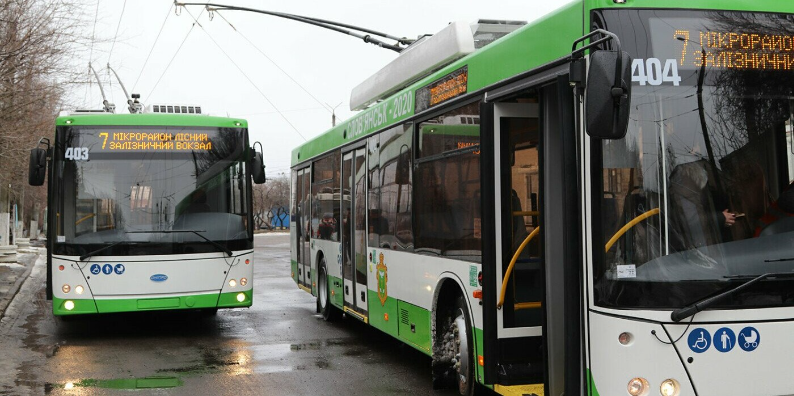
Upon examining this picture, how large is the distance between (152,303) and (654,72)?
343 inches

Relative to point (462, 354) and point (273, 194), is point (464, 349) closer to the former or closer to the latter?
point (462, 354)

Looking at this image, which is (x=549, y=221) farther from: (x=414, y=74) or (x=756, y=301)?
(x=414, y=74)

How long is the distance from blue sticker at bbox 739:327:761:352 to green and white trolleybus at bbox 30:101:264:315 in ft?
27.9

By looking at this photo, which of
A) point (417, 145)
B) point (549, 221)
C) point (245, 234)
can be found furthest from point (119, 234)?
point (549, 221)

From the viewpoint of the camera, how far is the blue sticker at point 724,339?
5.02 metres

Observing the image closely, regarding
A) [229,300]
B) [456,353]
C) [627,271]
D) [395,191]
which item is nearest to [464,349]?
[456,353]

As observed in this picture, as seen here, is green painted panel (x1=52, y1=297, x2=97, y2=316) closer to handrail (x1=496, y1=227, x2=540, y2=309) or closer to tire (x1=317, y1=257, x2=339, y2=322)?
tire (x1=317, y1=257, x2=339, y2=322)

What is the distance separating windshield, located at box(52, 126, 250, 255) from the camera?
11930 mm

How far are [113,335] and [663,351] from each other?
31.8 ft

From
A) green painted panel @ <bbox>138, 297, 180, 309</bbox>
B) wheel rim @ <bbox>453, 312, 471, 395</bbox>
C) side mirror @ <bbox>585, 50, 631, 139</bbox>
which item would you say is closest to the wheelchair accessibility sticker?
side mirror @ <bbox>585, 50, 631, 139</bbox>

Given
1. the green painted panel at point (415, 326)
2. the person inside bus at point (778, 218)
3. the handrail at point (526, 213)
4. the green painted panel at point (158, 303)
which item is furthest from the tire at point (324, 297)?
the person inside bus at point (778, 218)

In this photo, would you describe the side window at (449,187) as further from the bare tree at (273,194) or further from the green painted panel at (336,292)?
the bare tree at (273,194)

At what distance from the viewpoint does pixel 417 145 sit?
866cm

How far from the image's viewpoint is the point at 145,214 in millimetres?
12086
